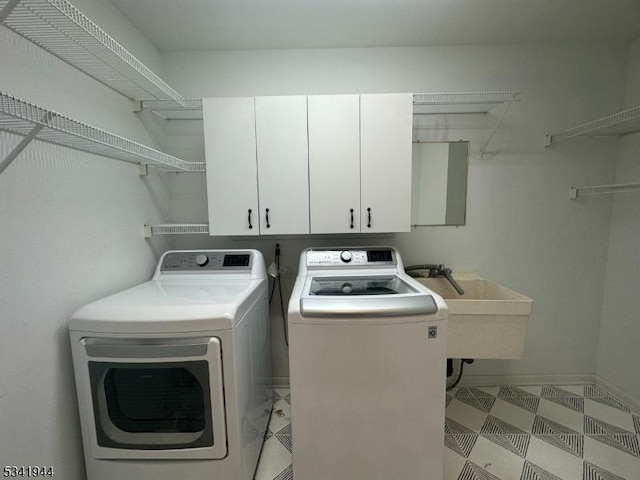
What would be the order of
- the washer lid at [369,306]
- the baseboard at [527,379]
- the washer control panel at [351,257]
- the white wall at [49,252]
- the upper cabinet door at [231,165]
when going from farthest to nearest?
the baseboard at [527,379] → the washer control panel at [351,257] → the upper cabinet door at [231,165] → the washer lid at [369,306] → the white wall at [49,252]

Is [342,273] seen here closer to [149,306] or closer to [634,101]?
[149,306]

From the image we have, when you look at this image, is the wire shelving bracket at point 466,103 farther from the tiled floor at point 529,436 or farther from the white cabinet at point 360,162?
the tiled floor at point 529,436

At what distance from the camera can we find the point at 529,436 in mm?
1631

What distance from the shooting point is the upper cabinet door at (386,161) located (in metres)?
1.62

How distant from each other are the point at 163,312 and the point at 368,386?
2.99 feet

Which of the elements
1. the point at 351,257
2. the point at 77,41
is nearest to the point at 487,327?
the point at 351,257

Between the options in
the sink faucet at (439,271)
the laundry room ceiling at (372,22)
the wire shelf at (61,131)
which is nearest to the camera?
the wire shelf at (61,131)

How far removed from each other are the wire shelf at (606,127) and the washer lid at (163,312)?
7.36ft

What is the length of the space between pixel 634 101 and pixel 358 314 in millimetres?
2475

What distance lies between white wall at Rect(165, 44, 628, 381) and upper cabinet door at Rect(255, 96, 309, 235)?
399 millimetres

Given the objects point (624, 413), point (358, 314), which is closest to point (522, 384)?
point (624, 413)

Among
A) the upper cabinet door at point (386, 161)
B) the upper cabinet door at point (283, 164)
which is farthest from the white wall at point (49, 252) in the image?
the upper cabinet door at point (386, 161)

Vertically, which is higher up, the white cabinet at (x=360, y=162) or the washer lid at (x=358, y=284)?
the white cabinet at (x=360, y=162)

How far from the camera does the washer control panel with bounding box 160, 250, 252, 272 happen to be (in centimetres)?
170
